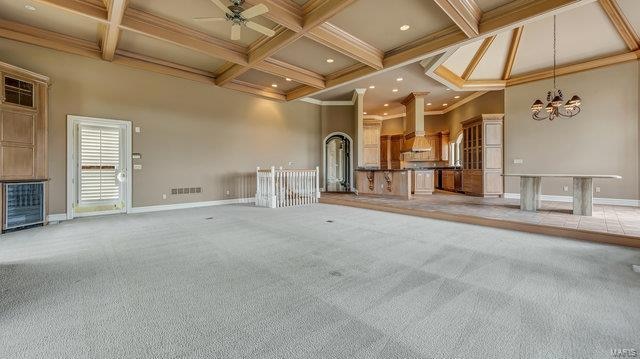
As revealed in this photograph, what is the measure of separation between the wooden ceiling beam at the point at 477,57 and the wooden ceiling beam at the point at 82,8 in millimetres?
8186

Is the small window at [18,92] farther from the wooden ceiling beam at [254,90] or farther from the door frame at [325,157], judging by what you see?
the door frame at [325,157]

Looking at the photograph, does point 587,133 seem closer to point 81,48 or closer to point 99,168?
point 99,168

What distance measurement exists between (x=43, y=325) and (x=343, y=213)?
4.95 metres

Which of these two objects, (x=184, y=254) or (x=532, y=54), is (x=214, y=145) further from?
(x=532, y=54)

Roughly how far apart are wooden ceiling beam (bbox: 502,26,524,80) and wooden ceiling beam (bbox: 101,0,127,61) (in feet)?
26.3

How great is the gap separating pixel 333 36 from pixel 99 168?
6007mm

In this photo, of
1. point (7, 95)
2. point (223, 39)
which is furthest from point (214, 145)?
point (7, 95)

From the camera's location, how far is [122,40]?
5.54 meters

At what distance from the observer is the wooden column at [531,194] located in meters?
5.52

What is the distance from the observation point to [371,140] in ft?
36.4

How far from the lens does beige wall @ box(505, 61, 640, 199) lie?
6207 mm

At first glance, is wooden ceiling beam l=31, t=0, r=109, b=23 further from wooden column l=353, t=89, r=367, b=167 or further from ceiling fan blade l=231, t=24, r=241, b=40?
wooden column l=353, t=89, r=367, b=167

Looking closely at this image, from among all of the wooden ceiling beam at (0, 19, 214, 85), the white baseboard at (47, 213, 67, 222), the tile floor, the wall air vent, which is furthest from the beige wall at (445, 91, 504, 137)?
the white baseboard at (47, 213, 67, 222)

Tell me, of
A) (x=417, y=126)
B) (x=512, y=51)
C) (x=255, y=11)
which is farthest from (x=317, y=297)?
(x=417, y=126)
